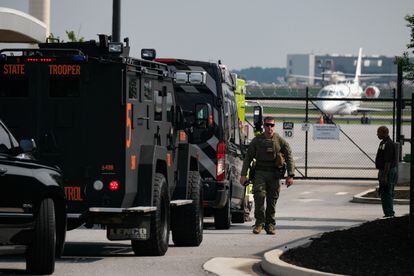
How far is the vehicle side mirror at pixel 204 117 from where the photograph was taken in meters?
18.9

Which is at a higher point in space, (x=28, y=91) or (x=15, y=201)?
(x=28, y=91)

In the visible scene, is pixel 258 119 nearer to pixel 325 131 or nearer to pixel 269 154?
pixel 269 154

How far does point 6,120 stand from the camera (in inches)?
608

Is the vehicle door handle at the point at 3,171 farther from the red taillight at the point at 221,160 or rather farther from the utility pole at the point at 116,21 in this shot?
the utility pole at the point at 116,21

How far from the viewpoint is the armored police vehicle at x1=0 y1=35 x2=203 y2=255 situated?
1501 centimetres

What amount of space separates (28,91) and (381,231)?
4.76 metres

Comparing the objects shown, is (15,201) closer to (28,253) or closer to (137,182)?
(28,253)

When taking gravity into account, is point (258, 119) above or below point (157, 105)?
below

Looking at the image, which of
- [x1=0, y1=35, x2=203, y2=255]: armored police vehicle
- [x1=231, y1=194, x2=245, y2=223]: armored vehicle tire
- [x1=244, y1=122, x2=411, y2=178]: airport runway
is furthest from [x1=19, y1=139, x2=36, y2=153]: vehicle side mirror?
[x1=244, y1=122, x2=411, y2=178]: airport runway

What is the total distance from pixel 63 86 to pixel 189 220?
3.34 metres

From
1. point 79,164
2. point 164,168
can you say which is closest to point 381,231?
point 164,168

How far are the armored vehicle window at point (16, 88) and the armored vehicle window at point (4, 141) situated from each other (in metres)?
1.45

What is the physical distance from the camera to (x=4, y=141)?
13.8 m

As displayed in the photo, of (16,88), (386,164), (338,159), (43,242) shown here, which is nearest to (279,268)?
(43,242)
